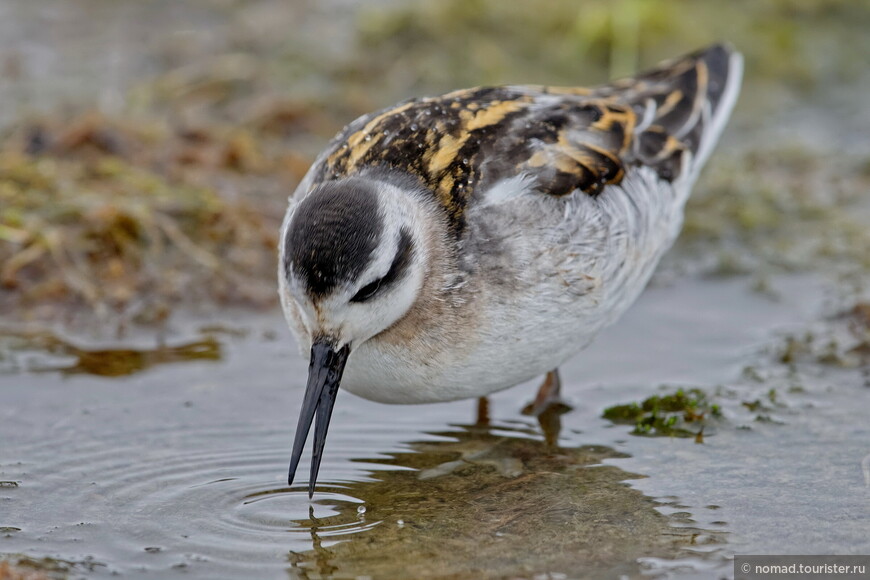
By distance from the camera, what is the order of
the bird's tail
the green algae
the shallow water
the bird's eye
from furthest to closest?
the bird's tail < the bird's eye < the shallow water < the green algae

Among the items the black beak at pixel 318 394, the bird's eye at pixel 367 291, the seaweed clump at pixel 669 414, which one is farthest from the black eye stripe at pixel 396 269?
the seaweed clump at pixel 669 414

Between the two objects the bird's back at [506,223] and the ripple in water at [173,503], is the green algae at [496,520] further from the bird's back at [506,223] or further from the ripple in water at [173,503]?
the bird's back at [506,223]

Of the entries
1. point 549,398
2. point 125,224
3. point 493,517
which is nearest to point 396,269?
point 493,517

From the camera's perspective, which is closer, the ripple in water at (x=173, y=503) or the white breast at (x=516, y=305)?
the ripple in water at (x=173, y=503)

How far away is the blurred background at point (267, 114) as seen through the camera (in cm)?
782

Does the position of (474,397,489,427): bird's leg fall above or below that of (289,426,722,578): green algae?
above

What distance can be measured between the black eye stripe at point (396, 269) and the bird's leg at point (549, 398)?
148cm

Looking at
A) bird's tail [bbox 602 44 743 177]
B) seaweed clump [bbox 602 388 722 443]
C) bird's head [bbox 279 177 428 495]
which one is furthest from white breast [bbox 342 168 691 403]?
bird's tail [bbox 602 44 743 177]

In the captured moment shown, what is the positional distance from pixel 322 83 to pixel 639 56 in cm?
297

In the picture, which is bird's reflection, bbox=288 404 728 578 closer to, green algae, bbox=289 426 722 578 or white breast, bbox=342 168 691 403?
green algae, bbox=289 426 722 578

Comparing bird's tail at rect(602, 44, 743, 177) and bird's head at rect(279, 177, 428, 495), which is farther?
bird's tail at rect(602, 44, 743, 177)

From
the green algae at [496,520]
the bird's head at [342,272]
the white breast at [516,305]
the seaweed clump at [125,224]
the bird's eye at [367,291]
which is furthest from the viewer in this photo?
the seaweed clump at [125,224]

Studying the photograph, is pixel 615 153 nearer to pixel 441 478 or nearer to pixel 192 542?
pixel 441 478

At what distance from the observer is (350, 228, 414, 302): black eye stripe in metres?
5.09
